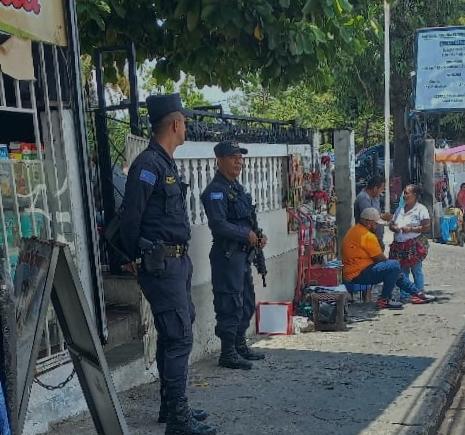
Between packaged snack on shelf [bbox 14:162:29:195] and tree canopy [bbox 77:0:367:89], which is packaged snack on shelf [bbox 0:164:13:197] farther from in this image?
tree canopy [bbox 77:0:367:89]

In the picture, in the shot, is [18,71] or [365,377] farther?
[365,377]

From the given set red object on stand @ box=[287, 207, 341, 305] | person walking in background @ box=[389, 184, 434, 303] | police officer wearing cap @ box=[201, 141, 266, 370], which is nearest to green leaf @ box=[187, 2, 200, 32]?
police officer wearing cap @ box=[201, 141, 266, 370]

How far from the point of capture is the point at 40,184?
171 inches

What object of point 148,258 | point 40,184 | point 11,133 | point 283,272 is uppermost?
point 11,133

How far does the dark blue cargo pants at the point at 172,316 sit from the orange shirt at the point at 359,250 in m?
4.48

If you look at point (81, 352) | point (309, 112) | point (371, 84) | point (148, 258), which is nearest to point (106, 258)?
point (148, 258)

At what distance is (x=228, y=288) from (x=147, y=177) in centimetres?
186

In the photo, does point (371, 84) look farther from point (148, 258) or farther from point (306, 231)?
point (148, 258)

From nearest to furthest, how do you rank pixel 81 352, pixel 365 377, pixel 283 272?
pixel 81 352, pixel 365 377, pixel 283 272

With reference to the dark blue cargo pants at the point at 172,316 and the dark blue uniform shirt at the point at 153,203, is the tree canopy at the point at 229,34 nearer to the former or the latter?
the dark blue uniform shirt at the point at 153,203

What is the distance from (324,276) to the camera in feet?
28.7

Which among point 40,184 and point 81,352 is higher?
point 40,184

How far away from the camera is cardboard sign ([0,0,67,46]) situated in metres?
3.92

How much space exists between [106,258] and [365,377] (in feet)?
7.72
